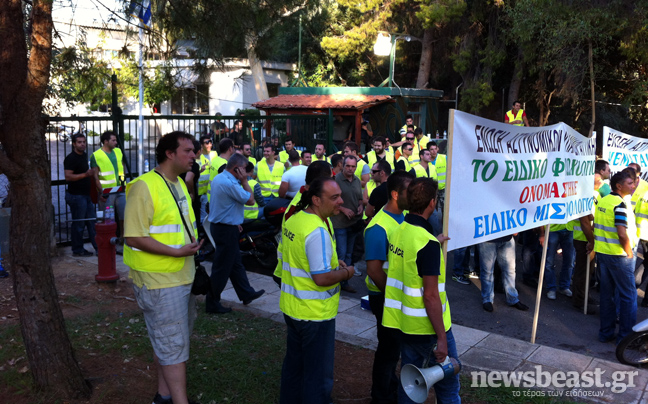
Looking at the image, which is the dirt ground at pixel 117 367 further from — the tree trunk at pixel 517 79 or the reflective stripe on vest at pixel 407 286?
the tree trunk at pixel 517 79

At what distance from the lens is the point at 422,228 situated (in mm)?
3760

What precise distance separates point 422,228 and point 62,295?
212 inches

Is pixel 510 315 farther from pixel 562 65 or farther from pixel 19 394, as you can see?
pixel 562 65

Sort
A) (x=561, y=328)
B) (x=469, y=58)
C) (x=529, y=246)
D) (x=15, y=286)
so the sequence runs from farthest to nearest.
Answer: (x=469, y=58)
(x=529, y=246)
(x=561, y=328)
(x=15, y=286)

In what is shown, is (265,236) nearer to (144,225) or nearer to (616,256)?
(616,256)

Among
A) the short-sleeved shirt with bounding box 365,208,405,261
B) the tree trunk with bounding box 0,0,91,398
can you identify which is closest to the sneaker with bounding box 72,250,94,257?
the tree trunk with bounding box 0,0,91,398

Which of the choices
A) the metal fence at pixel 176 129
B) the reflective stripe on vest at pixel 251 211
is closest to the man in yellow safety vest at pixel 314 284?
the reflective stripe on vest at pixel 251 211

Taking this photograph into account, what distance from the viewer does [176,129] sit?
40.4ft

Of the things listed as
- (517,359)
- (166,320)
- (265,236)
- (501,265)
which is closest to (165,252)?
(166,320)

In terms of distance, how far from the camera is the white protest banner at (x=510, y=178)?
486cm

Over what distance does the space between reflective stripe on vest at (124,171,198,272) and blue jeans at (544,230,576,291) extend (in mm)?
6044

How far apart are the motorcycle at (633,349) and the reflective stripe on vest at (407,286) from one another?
2.88 meters

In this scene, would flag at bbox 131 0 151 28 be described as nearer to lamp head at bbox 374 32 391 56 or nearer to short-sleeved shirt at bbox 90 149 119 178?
short-sleeved shirt at bbox 90 149 119 178

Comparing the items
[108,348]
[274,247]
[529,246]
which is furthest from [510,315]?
[108,348]
